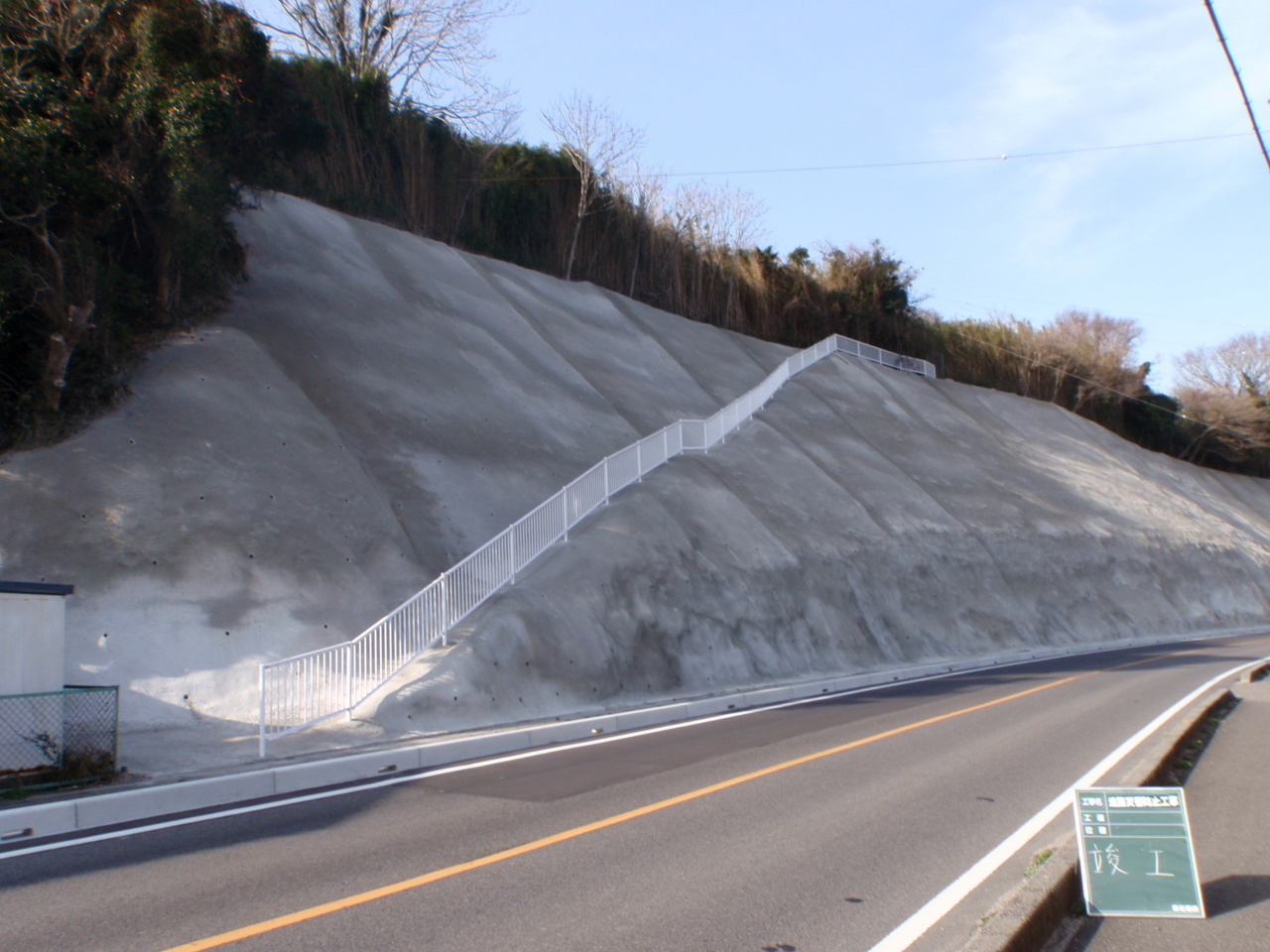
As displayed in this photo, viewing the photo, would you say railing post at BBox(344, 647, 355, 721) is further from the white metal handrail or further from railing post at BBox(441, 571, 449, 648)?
railing post at BBox(441, 571, 449, 648)

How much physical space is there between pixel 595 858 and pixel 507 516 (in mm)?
13054

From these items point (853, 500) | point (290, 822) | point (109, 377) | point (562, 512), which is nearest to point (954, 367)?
point (853, 500)

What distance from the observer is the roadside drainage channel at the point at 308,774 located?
735 centimetres

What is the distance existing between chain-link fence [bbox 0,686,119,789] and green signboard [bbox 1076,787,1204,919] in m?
8.48

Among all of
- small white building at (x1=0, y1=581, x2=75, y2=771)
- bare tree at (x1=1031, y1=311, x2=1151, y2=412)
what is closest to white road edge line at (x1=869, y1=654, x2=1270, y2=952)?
small white building at (x1=0, y1=581, x2=75, y2=771)

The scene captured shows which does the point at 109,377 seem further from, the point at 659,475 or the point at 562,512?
the point at 659,475

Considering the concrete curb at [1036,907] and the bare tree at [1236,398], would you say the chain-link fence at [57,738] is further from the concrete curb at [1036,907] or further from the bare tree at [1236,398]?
the bare tree at [1236,398]

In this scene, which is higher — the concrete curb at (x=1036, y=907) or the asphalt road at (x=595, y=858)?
the concrete curb at (x=1036, y=907)

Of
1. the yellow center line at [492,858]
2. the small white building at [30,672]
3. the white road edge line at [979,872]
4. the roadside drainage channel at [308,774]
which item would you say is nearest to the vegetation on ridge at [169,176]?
A: the small white building at [30,672]

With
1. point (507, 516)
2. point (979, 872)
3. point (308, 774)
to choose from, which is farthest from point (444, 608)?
point (979, 872)

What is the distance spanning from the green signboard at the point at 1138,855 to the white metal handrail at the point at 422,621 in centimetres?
829

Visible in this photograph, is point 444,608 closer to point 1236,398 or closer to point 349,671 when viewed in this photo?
point 349,671

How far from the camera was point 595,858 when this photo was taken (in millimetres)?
6094

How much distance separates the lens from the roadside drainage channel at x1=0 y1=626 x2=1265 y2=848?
7348 mm
